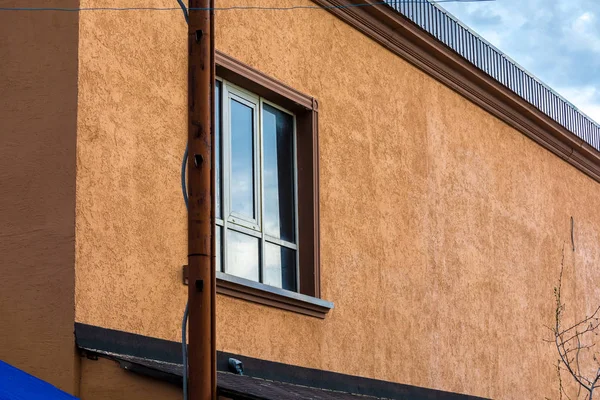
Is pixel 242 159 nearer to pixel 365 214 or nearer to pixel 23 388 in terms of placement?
pixel 365 214

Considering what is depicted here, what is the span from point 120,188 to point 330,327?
109 inches

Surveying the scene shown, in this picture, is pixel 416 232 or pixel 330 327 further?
pixel 416 232

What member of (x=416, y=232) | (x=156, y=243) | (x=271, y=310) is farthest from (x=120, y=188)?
(x=416, y=232)

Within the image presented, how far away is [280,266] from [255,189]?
0.75 metres

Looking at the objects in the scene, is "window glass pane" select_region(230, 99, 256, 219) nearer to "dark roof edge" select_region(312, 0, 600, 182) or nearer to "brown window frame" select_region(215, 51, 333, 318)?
"brown window frame" select_region(215, 51, 333, 318)

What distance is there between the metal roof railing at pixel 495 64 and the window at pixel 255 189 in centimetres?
221

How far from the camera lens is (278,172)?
1094cm

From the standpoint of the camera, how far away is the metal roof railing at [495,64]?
12789 mm

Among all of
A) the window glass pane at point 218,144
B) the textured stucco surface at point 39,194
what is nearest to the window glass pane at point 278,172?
the window glass pane at point 218,144

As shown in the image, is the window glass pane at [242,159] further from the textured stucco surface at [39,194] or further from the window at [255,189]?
the textured stucco surface at [39,194]

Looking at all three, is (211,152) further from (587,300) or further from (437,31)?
(587,300)

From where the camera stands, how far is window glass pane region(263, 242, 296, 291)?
10469 mm

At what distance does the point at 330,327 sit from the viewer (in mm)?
10602

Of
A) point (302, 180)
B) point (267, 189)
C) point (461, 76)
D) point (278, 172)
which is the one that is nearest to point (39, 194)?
→ point (267, 189)
